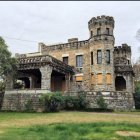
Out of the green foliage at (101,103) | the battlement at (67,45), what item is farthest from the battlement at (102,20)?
the green foliage at (101,103)

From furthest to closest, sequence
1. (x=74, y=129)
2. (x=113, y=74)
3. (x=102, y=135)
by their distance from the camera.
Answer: (x=113, y=74), (x=74, y=129), (x=102, y=135)

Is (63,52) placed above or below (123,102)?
above

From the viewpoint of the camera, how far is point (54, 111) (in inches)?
1137

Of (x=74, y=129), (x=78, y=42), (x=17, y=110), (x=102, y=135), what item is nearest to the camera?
(x=102, y=135)

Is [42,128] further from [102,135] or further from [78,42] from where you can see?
[78,42]

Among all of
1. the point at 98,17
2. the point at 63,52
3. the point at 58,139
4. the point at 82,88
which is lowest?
the point at 58,139

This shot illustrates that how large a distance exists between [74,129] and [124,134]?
103 inches

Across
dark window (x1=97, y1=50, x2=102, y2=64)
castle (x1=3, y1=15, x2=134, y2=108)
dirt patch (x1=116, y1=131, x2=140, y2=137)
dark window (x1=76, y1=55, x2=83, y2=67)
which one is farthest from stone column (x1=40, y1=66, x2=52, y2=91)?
dirt patch (x1=116, y1=131, x2=140, y2=137)

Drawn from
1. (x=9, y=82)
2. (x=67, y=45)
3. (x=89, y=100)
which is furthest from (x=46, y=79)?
(x=67, y=45)

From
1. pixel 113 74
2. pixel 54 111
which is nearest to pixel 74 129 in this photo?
pixel 54 111

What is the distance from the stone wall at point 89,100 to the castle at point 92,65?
672 mm

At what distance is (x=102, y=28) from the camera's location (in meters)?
37.2

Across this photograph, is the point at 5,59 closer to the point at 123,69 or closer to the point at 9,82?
the point at 9,82

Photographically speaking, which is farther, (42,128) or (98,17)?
(98,17)
